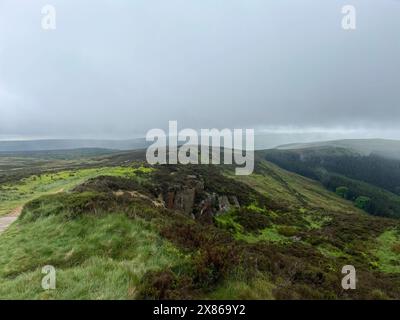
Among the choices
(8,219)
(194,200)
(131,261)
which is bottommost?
(194,200)

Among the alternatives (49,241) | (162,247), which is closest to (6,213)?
(49,241)

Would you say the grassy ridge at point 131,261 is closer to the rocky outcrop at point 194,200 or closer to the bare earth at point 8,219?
the bare earth at point 8,219

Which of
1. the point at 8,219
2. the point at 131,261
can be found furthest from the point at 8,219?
the point at 131,261

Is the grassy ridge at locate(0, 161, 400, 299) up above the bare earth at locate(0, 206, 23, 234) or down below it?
above

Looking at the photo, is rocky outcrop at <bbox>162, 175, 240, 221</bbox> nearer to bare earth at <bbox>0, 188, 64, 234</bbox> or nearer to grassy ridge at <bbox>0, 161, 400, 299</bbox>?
bare earth at <bbox>0, 188, 64, 234</bbox>

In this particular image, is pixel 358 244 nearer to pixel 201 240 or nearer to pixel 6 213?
pixel 201 240

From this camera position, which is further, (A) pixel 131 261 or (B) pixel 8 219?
(B) pixel 8 219

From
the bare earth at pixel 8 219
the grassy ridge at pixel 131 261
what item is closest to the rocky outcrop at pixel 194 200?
the bare earth at pixel 8 219

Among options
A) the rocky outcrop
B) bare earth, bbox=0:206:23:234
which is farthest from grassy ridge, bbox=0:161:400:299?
the rocky outcrop

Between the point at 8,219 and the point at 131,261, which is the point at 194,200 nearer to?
the point at 8,219

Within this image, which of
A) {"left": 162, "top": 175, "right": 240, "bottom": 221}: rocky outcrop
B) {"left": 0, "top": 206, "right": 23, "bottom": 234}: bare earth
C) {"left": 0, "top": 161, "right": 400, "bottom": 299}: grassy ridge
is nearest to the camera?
{"left": 0, "top": 161, "right": 400, "bottom": 299}: grassy ridge

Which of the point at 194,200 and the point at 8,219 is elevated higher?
the point at 8,219

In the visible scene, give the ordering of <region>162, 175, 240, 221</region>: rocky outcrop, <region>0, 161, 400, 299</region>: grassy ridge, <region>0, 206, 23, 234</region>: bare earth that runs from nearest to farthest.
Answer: <region>0, 161, 400, 299</region>: grassy ridge < <region>0, 206, 23, 234</region>: bare earth < <region>162, 175, 240, 221</region>: rocky outcrop
